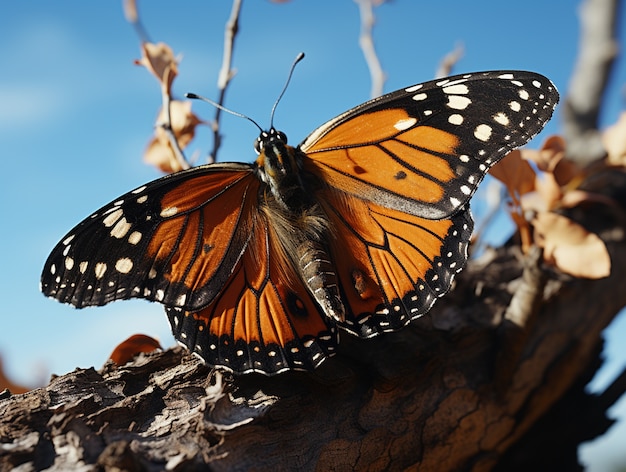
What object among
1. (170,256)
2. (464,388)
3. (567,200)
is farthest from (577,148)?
(170,256)

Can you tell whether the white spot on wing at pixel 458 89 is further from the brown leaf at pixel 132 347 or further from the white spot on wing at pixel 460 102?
the brown leaf at pixel 132 347

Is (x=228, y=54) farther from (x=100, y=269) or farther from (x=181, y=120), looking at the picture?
(x=100, y=269)

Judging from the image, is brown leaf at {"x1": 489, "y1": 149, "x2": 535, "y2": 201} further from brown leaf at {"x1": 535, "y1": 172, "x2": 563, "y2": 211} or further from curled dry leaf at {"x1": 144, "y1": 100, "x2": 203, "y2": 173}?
curled dry leaf at {"x1": 144, "y1": 100, "x2": 203, "y2": 173}

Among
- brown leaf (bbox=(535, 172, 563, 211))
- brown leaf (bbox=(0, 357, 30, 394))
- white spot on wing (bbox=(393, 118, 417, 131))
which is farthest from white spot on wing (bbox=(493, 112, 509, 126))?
brown leaf (bbox=(0, 357, 30, 394))

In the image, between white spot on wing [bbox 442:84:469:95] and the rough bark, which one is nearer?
the rough bark

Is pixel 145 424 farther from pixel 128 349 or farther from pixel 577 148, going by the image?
pixel 577 148

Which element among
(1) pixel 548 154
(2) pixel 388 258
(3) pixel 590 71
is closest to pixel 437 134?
(2) pixel 388 258
